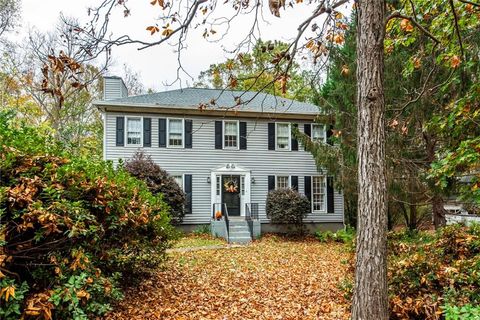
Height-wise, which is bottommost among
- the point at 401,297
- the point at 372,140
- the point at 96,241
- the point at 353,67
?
the point at 401,297

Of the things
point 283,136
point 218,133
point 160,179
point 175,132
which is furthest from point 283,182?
point 160,179

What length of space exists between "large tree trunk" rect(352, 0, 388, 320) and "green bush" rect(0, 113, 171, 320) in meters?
2.62

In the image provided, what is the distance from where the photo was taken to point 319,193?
16078 millimetres

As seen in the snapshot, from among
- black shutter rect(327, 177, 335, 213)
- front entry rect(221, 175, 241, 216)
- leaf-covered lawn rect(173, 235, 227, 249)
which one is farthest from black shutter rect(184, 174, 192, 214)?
black shutter rect(327, 177, 335, 213)

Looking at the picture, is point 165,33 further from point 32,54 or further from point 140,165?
point 32,54

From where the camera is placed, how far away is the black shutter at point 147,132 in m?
14.5

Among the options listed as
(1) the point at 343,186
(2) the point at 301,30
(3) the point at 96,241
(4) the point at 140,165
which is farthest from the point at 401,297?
(4) the point at 140,165

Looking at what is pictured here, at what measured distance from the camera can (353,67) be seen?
1102 cm

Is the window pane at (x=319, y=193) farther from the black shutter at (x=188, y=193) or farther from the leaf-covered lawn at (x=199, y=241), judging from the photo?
the black shutter at (x=188, y=193)

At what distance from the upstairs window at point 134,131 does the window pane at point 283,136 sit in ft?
19.8

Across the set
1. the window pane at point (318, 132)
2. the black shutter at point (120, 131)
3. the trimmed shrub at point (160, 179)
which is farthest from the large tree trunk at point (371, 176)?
the window pane at point (318, 132)

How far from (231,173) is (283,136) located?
2.94m

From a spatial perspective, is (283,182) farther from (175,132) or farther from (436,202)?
(436,202)

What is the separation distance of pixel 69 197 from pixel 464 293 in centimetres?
448
